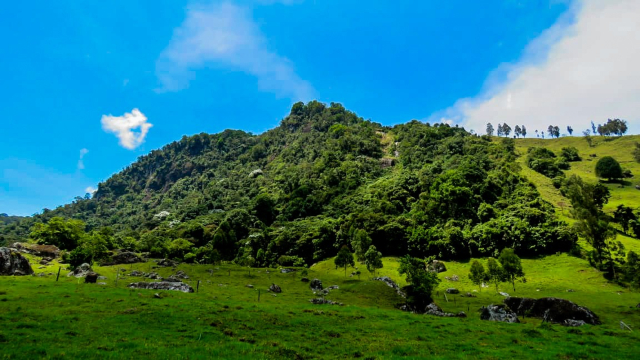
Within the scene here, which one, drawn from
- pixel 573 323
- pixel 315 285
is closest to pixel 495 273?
pixel 573 323

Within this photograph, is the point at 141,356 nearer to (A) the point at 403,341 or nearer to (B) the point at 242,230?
(A) the point at 403,341

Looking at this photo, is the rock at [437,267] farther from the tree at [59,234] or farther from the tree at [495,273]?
the tree at [59,234]

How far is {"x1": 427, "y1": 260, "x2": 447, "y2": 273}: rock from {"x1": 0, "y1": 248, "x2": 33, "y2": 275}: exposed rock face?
10909cm

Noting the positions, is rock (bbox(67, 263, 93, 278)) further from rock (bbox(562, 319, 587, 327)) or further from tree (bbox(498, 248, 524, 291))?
tree (bbox(498, 248, 524, 291))

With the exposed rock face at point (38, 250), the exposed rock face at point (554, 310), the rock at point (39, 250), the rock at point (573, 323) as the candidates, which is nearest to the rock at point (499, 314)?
the exposed rock face at point (554, 310)

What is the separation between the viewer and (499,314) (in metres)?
44.6

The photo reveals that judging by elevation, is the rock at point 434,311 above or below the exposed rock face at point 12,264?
below

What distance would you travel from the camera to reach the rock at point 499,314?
144ft

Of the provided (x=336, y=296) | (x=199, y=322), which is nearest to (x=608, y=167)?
(x=336, y=296)

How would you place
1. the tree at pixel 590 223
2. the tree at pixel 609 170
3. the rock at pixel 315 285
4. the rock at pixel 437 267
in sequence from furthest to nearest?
the tree at pixel 609 170, the rock at pixel 437 267, the tree at pixel 590 223, the rock at pixel 315 285

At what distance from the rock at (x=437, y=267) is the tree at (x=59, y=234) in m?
143

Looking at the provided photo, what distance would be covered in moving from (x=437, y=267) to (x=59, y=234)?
6021 inches

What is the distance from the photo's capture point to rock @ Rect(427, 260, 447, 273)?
103750mm

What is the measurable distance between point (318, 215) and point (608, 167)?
17971 centimetres
